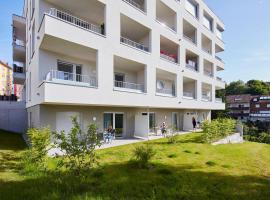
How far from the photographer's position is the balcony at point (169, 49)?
22.2 m

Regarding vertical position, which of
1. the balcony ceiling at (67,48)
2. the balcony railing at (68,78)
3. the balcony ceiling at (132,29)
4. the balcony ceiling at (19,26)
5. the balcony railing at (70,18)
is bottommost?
the balcony railing at (68,78)

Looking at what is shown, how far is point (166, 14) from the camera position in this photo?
2378 cm

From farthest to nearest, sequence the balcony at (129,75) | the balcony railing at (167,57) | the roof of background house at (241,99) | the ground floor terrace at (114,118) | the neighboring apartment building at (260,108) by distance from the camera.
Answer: the roof of background house at (241,99) < the neighboring apartment building at (260,108) < the balcony railing at (167,57) < the balcony at (129,75) < the ground floor terrace at (114,118)

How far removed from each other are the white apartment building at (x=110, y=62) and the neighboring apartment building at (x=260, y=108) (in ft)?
190

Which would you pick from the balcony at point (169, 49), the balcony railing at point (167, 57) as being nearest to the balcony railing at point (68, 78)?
the balcony railing at point (167, 57)

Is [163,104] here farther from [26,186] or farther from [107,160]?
[26,186]

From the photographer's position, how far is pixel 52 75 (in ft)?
43.5

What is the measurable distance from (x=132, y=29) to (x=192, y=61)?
14177 millimetres

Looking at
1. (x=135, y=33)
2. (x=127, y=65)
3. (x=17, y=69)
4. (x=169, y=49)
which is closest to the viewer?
(x=127, y=65)

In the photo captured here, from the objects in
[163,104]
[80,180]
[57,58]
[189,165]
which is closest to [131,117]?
[163,104]

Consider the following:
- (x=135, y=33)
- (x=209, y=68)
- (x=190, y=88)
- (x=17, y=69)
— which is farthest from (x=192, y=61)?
(x=17, y=69)

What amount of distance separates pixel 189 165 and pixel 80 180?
6.01 m

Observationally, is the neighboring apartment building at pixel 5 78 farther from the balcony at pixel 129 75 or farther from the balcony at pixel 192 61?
the balcony at pixel 192 61

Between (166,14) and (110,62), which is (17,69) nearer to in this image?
(110,62)
